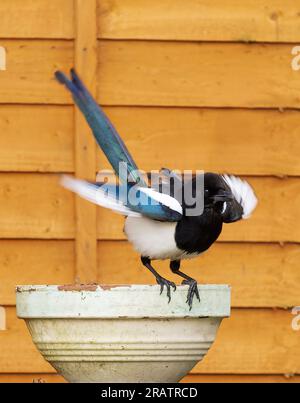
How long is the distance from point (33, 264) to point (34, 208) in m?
0.17

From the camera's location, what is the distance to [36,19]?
3.48 m

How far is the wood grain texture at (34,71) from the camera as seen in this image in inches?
137

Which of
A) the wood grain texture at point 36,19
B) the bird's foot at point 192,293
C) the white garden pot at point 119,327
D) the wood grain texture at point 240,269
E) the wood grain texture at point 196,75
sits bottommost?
the white garden pot at point 119,327

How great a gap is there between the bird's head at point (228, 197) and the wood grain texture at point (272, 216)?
81 centimetres

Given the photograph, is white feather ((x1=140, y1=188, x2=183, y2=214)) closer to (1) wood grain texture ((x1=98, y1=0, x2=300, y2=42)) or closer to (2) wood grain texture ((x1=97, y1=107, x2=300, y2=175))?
(2) wood grain texture ((x1=97, y1=107, x2=300, y2=175))

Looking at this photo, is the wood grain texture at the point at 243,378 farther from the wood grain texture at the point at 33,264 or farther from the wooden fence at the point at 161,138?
the wood grain texture at the point at 33,264

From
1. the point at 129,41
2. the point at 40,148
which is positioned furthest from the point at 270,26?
the point at 40,148

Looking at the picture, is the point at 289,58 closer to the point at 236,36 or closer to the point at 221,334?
the point at 236,36

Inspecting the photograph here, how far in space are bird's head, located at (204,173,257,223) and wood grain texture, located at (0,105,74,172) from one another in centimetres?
91

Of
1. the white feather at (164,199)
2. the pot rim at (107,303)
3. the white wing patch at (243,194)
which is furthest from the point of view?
the white wing patch at (243,194)

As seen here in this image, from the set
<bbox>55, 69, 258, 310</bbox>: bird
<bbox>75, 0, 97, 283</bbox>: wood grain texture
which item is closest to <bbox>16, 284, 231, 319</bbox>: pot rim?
<bbox>55, 69, 258, 310</bbox>: bird

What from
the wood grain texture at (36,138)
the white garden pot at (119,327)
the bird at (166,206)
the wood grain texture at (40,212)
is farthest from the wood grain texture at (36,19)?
the white garden pot at (119,327)

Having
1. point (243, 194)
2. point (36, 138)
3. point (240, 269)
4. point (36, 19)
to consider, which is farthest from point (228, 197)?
point (36, 19)

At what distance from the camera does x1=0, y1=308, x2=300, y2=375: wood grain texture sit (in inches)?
137
